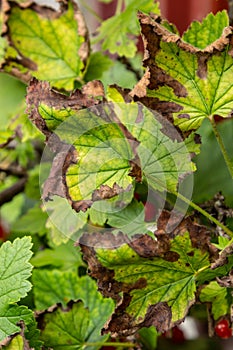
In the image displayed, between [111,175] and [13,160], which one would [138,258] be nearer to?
[111,175]

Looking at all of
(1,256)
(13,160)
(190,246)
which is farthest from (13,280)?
(13,160)

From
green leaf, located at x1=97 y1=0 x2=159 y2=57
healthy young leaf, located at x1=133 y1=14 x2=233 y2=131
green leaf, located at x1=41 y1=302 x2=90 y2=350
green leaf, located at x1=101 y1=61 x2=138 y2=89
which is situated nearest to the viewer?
healthy young leaf, located at x1=133 y1=14 x2=233 y2=131

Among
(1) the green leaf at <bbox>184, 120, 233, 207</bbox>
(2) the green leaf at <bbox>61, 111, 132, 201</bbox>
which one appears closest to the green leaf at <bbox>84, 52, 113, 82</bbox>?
(1) the green leaf at <bbox>184, 120, 233, 207</bbox>

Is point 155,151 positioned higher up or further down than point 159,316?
higher up

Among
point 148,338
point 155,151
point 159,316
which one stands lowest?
point 148,338

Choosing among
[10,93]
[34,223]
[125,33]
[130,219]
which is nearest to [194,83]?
[130,219]

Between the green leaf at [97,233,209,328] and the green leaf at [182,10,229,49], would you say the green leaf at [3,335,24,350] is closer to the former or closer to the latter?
the green leaf at [97,233,209,328]

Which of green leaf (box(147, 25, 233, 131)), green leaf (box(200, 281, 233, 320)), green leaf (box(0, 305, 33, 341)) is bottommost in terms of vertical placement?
green leaf (box(200, 281, 233, 320))

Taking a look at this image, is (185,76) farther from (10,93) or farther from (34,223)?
(10,93)
